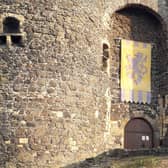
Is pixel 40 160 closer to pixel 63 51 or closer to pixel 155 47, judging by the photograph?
pixel 63 51

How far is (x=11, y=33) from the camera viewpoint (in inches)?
595

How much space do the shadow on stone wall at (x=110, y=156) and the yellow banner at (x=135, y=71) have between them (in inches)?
90.5

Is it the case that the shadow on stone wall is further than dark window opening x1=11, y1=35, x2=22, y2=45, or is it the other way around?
dark window opening x1=11, y1=35, x2=22, y2=45

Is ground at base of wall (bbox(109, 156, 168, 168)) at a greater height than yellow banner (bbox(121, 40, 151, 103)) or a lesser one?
lesser

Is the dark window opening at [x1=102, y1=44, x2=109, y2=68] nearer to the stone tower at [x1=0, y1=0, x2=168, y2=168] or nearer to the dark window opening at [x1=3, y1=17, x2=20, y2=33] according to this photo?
the stone tower at [x1=0, y1=0, x2=168, y2=168]

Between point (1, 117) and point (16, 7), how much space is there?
9.28 feet

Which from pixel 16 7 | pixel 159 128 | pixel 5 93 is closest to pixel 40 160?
pixel 5 93

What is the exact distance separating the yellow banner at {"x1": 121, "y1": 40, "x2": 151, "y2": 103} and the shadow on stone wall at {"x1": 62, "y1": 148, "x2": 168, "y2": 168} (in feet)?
7.54

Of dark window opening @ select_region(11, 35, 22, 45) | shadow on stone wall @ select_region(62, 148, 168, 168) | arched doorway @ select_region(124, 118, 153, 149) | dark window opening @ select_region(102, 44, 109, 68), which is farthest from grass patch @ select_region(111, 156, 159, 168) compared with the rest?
dark window opening @ select_region(11, 35, 22, 45)

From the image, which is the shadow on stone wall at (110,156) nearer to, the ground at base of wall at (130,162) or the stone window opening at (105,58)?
the ground at base of wall at (130,162)

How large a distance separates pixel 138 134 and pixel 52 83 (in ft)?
14.7

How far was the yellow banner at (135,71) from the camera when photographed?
18.4 metres

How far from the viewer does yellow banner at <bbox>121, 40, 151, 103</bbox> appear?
60.5 feet

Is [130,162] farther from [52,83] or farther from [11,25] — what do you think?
[11,25]
